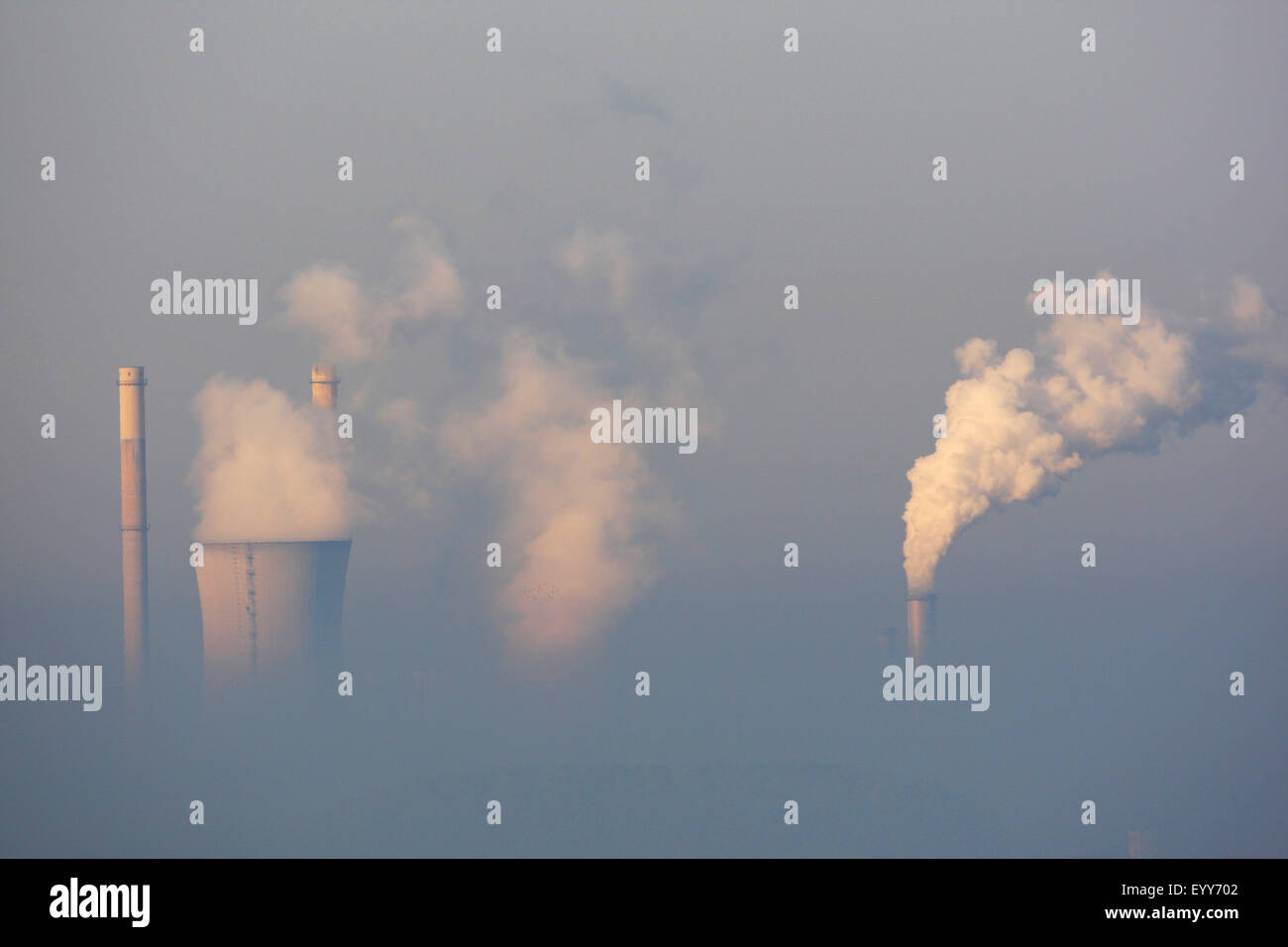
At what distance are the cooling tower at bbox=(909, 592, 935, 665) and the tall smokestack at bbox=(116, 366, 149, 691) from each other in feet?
53.1

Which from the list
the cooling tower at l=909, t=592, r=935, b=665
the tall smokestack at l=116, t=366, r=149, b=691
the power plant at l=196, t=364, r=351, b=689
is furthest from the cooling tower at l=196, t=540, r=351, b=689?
the cooling tower at l=909, t=592, r=935, b=665

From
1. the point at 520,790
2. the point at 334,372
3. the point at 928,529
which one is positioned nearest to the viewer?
the point at 928,529

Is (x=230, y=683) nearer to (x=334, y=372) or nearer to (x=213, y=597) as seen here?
(x=213, y=597)

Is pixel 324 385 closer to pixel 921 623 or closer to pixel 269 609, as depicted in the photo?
pixel 269 609

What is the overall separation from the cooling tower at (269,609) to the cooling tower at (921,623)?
1137cm

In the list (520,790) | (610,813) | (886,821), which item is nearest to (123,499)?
(520,790)

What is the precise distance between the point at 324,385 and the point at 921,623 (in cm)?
1318

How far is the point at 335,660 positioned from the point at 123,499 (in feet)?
19.8

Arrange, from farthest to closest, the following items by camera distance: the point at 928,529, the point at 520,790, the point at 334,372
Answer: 1. the point at 520,790
2. the point at 334,372
3. the point at 928,529

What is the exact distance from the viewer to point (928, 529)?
2884 centimetres

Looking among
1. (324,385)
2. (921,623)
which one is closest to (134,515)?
(324,385)

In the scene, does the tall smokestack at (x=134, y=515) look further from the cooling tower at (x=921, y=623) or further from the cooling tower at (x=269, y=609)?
the cooling tower at (x=921, y=623)

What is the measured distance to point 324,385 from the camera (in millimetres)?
31500

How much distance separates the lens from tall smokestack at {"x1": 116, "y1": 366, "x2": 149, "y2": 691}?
31625mm
